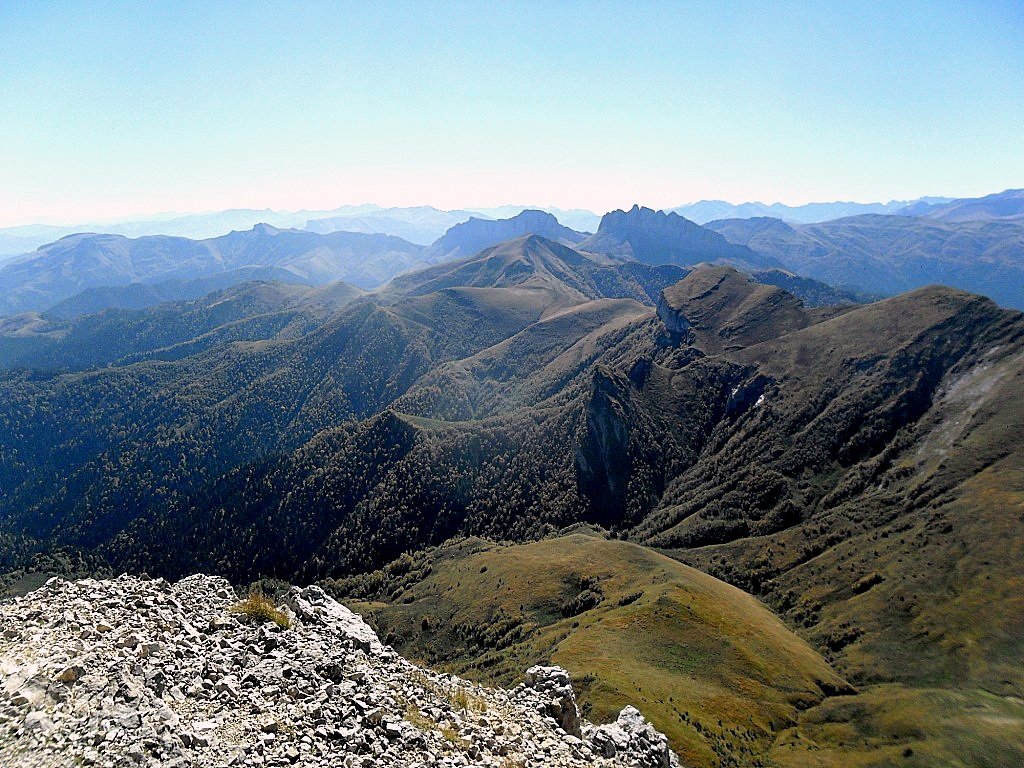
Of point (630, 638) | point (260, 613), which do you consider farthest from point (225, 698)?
point (630, 638)

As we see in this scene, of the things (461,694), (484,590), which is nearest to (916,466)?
(484,590)

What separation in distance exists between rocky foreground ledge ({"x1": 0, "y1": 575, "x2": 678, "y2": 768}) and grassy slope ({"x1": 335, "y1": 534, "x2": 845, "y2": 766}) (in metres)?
45.4

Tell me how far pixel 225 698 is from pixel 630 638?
3584 inches

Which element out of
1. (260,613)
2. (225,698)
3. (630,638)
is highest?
(225,698)

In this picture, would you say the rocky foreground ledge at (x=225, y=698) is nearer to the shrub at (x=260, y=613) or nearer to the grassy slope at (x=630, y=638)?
the shrub at (x=260, y=613)

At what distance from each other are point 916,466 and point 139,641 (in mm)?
227676

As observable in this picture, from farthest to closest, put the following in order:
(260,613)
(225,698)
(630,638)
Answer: (630,638), (260,613), (225,698)

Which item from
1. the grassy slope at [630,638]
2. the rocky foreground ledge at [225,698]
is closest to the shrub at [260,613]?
the rocky foreground ledge at [225,698]

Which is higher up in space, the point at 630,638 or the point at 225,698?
the point at 225,698

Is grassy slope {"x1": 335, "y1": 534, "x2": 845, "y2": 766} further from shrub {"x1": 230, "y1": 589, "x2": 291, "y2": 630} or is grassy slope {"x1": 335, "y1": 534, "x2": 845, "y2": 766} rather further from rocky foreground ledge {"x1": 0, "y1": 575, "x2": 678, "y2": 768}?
shrub {"x1": 230, "y1": 589, "x2": 291, "y2": 630}

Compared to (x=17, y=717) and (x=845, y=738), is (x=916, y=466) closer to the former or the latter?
(x=845, y=738)

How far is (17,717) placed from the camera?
19750 millimetres

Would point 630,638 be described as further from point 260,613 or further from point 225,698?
point 225,698

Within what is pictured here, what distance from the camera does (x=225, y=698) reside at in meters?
24.7
